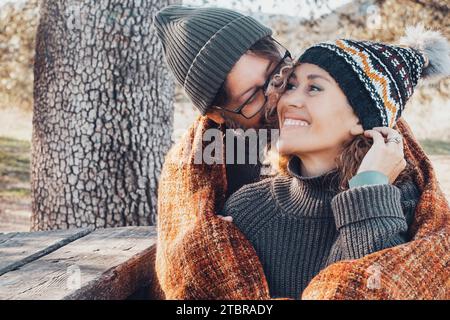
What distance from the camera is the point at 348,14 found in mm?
5398

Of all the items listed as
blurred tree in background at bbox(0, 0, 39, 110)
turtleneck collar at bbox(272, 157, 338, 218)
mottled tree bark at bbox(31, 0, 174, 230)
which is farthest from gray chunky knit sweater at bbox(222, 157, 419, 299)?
blurred tree in background at bbox(0, 0, 39, 110)

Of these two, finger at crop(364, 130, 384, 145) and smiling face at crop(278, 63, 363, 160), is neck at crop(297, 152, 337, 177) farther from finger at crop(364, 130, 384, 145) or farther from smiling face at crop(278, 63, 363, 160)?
finger at crop(364, 130, 384, 145)

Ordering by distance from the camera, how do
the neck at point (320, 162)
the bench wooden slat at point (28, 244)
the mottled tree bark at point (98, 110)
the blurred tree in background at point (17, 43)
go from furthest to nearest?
the blurred tree in background at point (17, 43) < the mottled tree bark at point (98, 110) < the bench wooden slat at point (28, 244) < the neck at point (320, 162)

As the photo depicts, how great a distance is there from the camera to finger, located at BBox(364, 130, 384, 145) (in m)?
2.03

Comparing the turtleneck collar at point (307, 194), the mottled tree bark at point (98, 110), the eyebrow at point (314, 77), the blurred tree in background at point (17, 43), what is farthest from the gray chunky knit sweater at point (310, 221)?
the blurred tree in background at point (17, 43)

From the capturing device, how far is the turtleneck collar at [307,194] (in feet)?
6.88

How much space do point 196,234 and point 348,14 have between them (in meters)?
3.77

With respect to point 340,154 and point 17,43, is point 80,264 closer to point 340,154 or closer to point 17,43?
point 340,154

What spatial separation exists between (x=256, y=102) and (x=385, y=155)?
0.67 metres


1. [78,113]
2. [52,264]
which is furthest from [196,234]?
[78,113]

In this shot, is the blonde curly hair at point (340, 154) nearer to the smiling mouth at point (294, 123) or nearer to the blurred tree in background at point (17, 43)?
the smiling mouth at point (294, 123)

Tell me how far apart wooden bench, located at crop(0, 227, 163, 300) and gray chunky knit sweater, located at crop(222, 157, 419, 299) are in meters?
0.46

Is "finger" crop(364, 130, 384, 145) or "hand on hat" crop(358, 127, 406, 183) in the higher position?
"finger" crop(364, 130, 384, 145)

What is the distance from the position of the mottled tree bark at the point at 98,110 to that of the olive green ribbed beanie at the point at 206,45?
0.91 m
